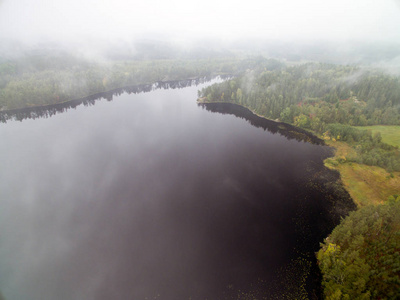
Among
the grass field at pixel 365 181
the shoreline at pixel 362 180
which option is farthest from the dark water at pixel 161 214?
the grass field at pixel 365 181

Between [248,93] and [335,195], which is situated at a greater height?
[248,93]

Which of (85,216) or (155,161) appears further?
(155,161)

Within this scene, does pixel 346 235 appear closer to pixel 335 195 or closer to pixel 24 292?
pixel 335 195

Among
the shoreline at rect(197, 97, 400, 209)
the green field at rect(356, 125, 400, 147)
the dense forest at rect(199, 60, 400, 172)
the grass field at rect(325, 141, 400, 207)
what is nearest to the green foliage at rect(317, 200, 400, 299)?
the shoreline at rect(197, 97, 400, 209)

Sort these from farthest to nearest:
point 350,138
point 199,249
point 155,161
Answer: point 350,138
point 155,161
point 199,249

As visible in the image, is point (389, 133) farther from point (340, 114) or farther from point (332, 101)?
point (332, 101)

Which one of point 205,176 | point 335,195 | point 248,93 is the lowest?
point 335,195

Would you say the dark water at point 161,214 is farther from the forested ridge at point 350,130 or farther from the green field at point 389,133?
the green field at point 389,133

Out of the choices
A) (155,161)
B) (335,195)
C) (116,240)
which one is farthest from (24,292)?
(335,195)
